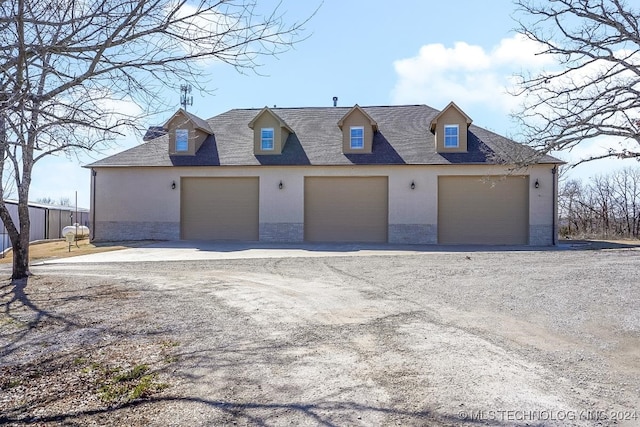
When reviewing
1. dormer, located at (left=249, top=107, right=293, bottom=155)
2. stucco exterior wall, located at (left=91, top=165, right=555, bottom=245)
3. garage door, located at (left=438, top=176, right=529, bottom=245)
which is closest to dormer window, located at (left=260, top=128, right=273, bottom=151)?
dormer, located at (left=249, top=107, right=293, bottom=155)

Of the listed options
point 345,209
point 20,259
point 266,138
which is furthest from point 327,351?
point 266,138

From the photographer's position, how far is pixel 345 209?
806 inches

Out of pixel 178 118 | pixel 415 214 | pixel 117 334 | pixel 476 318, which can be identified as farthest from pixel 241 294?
pixel 178 118

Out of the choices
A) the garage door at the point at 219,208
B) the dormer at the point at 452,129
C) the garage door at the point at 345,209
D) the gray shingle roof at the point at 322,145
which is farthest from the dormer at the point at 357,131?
the garage door at the point at 219,208

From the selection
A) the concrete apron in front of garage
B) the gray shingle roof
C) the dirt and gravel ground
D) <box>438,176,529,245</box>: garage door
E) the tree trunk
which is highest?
the gray shingle roof

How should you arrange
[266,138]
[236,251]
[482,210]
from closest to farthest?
[236,251] → [482,210] → [266,138]

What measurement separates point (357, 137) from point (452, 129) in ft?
13.1

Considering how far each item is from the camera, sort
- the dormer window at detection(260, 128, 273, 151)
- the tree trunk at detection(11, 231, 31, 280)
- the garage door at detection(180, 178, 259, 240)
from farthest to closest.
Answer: the dormer window at detection(260, 128, 273, 151), the garage door at detection(180, 178, 259, 240), the tree trunk at detection(11, 231, 31, 280)

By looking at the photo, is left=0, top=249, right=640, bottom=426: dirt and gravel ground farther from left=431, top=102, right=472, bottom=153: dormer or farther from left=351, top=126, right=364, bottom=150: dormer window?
left=351, top=126, right=364, bottom=150: dormer window

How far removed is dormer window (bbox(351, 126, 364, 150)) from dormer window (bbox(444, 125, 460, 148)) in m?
3.53

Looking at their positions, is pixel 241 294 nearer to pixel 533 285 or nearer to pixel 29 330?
pixel 29 330

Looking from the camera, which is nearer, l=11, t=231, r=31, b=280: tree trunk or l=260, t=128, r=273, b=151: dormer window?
l=11, t=231, r=31, b=280: tree trunk

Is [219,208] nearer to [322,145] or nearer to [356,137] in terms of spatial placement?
[322,145]

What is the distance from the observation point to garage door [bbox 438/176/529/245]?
19.6 meters
